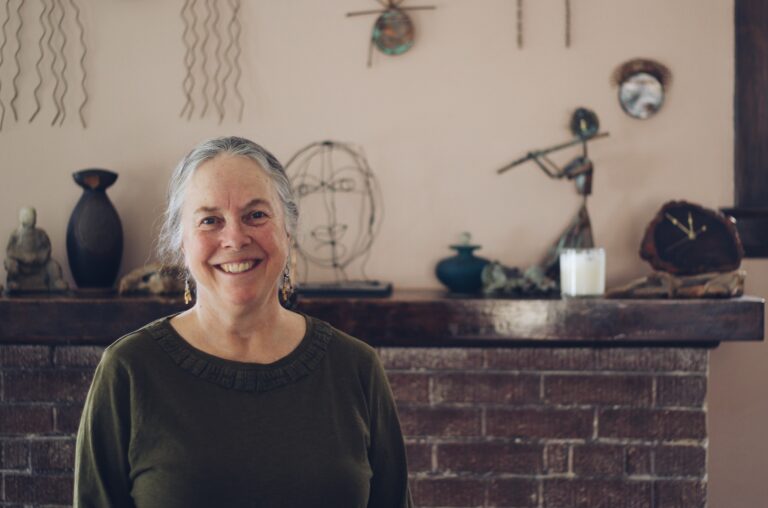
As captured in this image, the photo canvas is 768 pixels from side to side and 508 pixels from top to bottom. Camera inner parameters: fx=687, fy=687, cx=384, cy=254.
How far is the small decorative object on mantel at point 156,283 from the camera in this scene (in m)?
2.15

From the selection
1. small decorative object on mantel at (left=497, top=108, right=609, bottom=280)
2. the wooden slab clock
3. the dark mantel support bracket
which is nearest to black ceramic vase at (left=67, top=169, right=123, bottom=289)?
small decorative object on mantel at (left=497, top=108, right=609, bottom=280)

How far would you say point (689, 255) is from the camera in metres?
2.17

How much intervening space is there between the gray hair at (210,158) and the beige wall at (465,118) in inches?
40.7

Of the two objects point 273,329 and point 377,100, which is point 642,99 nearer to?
point 377,100

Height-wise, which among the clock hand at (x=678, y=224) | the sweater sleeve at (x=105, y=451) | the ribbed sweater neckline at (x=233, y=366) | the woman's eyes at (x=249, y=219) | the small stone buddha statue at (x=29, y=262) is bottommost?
the sweater sleeve at (x=105, y=451)

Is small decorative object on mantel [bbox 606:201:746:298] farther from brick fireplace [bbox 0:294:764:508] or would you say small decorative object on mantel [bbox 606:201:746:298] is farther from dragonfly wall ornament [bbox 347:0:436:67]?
dragonfly wall ornament [bbox 347:0:436:67]

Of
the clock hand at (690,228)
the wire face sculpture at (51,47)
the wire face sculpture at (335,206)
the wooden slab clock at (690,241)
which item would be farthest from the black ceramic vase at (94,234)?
the clock hand at (690,228)

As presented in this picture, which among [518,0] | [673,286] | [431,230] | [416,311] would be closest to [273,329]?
[416,311]

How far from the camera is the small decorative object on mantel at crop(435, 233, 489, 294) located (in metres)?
2.25

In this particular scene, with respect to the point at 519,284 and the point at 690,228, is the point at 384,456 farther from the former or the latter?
the point at 690,228

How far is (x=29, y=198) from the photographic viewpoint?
248 cm

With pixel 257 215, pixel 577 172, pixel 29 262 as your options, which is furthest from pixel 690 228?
pixel 29 262

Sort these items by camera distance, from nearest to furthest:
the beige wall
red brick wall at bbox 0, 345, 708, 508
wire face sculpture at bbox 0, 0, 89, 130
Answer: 1. red brick wall at bbox 0, 345, 708, 508
2. the beige wall
3. wire face sculpture at bbox 0, 0, 89, 130

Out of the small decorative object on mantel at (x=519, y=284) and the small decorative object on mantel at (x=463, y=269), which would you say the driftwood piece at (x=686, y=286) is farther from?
the small decorative object on mantel at (x=463, y=269)
